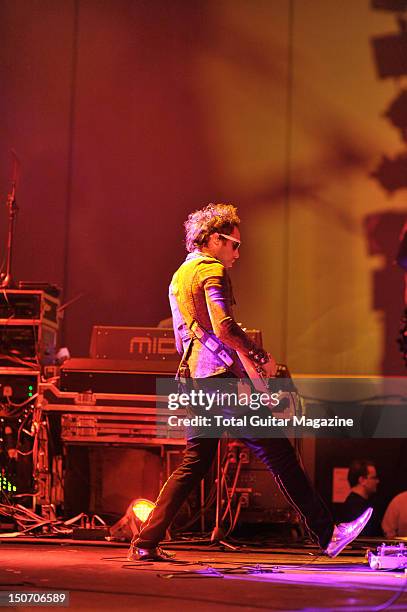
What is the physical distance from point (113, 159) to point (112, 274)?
1083 millimetres

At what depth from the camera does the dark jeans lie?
199 inches

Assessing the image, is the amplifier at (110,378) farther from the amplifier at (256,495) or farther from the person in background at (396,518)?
the person in background at (396,518)

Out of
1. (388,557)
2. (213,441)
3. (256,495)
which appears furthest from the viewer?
(256,495)

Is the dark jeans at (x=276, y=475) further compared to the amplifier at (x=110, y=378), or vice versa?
the amplifier at (x=110, y=378)

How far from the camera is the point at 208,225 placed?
530 centimetres

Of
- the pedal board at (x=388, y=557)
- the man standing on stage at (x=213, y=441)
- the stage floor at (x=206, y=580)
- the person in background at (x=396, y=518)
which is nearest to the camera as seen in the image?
the stage floor at (x=206, y=580)

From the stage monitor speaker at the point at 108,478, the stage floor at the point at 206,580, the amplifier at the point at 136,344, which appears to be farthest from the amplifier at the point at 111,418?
the stage floor at the point at 206,580

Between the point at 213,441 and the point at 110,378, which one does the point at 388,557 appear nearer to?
the point at 213,441

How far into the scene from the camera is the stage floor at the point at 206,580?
3768mm

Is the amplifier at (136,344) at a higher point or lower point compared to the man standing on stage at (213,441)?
higher

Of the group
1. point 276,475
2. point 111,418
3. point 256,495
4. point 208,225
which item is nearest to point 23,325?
point 111,418

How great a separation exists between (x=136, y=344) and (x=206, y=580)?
108 inches

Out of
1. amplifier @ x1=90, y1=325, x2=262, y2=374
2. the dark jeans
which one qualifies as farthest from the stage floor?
amplifier @ x1=90, y1=325, x2=262, y2=374

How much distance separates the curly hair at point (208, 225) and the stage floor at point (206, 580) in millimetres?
1652
